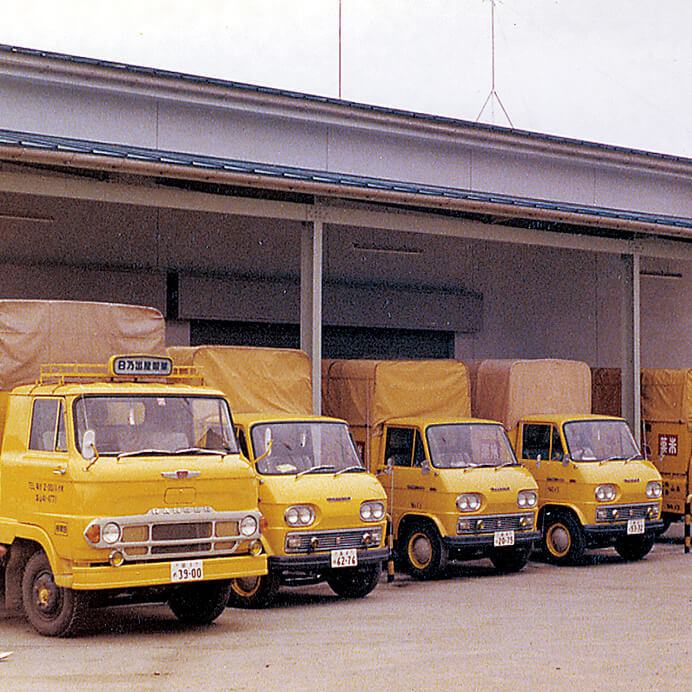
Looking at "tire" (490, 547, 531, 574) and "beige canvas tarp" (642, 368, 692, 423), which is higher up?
"beige canvas tarp" (642, 368, 692, 423)

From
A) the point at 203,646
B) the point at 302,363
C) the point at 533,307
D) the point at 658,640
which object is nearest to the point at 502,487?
the point at 302,363

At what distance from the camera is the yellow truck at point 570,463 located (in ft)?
44.6

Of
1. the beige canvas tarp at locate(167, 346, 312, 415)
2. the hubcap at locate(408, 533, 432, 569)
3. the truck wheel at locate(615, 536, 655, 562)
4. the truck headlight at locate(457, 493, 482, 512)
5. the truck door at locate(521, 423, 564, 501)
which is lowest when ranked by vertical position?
the truck wheel at locate(615, 536, 655, 562)

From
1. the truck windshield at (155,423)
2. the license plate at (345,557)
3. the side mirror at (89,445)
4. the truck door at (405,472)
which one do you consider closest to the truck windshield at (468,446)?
the truck door at (405,472)

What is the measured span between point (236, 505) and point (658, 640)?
11.8 ft

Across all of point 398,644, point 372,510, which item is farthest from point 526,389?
point 398,644

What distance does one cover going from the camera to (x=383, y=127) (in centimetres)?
1938

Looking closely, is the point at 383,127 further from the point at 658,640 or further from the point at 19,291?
the point at 658,640

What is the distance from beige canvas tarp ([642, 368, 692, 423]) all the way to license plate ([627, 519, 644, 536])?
9.57ft

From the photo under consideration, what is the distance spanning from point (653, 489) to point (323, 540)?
544cm

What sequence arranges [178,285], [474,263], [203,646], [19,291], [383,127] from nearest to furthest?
[203,646] < [19,291] < [178,285] < [383,127] < [474,263]

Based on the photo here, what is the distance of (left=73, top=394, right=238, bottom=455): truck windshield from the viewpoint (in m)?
8.95

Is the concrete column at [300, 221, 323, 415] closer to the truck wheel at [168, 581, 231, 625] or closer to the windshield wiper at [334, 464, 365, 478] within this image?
the windshield wiper at [334, 464, 365, 478]

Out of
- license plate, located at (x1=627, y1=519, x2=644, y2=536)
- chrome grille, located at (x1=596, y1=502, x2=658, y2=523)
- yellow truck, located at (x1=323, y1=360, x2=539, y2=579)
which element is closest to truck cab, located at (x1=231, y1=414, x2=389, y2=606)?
yellow truck, located at (x1=323, y1=360, x2=539, y2=579)
